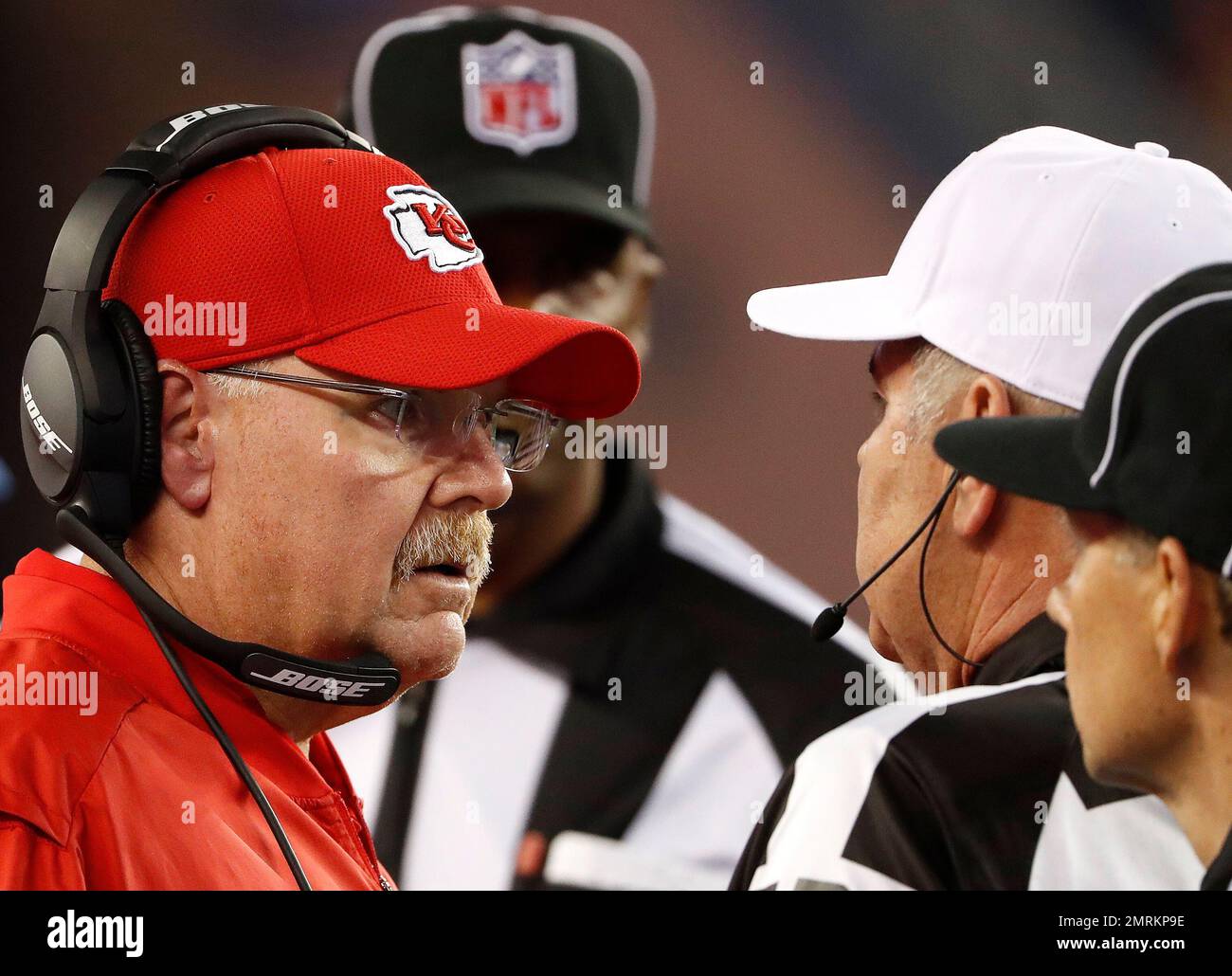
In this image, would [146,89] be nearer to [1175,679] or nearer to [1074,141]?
[1074,141]

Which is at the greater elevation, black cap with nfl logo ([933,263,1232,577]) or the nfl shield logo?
the nfl shield logo

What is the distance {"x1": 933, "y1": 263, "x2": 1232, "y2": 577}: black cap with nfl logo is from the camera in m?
0.77

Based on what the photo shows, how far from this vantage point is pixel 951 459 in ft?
2.81

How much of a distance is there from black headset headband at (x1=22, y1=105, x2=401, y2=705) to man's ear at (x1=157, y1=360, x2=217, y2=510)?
16mm

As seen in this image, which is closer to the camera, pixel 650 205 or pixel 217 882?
pixel 217 882

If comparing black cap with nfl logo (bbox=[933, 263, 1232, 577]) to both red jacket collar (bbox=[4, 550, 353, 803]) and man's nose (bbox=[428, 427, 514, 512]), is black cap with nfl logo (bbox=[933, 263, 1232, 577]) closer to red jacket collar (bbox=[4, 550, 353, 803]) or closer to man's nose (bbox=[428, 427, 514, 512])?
man's nose (bbox=[428, 427, 514, 512])

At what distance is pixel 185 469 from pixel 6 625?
0.50 ft

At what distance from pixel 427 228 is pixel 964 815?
1.79 ft

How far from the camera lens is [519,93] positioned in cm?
196

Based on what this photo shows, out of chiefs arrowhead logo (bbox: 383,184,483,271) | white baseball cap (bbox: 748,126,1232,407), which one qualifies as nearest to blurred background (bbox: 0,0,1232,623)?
white baseball cap (bbox: 748,126,1232,407)

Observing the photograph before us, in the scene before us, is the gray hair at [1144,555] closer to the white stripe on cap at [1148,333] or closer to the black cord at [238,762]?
the white stripe on cap at [1148,333]

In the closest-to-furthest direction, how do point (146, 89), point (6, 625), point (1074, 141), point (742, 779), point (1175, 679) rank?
point (1175, 679), point (6, 625), point (1074, 141), point (146, 89), point (742, 779)

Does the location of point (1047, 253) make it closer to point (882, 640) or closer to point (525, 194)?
point (882, 640)
